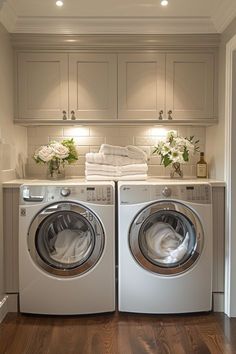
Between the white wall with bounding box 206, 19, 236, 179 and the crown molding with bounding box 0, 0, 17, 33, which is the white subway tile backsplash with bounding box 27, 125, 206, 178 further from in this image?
the crown molding with bounding box 0, 0, 17, 33

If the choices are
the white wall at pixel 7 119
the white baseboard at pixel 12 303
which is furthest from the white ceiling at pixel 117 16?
the white baseboard at pixel 12 303

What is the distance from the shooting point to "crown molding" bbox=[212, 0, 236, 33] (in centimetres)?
273

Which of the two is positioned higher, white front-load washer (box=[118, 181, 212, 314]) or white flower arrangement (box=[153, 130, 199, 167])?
white flower arrangement (box=[153, 130, 199, 167])

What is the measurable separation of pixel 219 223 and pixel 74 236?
116cm

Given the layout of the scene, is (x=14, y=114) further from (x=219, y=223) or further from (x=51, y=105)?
(x=219, y=223)

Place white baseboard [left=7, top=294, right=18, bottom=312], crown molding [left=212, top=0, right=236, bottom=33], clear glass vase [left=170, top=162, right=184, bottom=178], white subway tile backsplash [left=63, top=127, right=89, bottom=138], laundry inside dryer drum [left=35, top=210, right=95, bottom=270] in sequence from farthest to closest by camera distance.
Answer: white subway tile backsplash [left=63, top=127, right=89, bottom=138], clear glass vase [left=170, top=162, right=184, bottom=178], white baseboard [left=7, top=294, right=18, bottom=312], laundry inside dryer drum [left=35, top=210, right=95, bottom=270], crown molding [left=212, top=0, right=236, bottom=33]

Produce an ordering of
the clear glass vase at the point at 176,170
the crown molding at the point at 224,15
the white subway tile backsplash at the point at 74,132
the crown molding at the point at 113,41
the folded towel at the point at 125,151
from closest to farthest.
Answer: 1. the crown molding at the point at 224,15
2. the crown molding at the point at 113,41
3. the folded towel at the point at 125,151
4. the clear glass vase at the point at 176,170
5. the white subway tile backsplash at the point at 74,132

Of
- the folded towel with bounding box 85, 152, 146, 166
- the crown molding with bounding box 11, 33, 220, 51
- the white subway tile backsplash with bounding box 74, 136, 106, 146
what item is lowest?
the folded towel with bounding box 85, 152, 146, 166

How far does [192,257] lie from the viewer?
287cm

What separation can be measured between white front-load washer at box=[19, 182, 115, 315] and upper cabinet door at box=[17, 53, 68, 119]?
75 centimetres

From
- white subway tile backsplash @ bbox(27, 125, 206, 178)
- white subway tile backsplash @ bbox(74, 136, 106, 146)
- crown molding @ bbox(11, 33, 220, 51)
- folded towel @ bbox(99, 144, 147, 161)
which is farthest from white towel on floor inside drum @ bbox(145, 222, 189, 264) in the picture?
crown molding @ bbox(11, 33, 220, 51)

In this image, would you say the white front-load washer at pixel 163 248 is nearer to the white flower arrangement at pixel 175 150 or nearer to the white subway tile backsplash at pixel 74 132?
the white flower arrangement at pixel 175 150

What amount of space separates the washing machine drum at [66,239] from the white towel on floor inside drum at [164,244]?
1.27ft

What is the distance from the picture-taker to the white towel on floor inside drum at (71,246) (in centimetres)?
285
